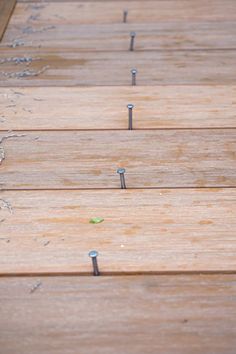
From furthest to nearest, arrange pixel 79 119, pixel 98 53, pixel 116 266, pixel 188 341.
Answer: pixel 98 53 < pixel 79 119 < pixel 116 266 < pixel 188 341

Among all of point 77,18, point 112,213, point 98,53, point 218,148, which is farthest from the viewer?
point 77,18

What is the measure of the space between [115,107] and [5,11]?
66cm

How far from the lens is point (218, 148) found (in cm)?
127

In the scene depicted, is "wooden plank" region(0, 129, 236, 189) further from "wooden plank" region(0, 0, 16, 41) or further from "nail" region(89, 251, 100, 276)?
"wooden plank" region(0, 0, 16, 41)

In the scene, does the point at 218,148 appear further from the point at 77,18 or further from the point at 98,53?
the point at 77,18

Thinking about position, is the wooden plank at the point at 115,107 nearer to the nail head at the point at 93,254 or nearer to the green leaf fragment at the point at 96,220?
the green leaf fragment at the point at 96,220

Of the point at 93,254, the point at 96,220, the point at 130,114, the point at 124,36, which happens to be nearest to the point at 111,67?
the point at 124,36

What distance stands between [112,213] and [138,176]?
0.13m

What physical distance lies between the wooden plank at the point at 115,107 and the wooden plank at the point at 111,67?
1.6 inches

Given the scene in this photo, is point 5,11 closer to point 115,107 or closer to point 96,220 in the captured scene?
point 115,107

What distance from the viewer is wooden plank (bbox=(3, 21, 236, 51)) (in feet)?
5.51

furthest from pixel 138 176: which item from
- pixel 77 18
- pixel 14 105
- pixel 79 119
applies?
pixel 77 18

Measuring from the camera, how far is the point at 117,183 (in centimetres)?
118

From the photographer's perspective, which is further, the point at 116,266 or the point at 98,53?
the point at 98,53
